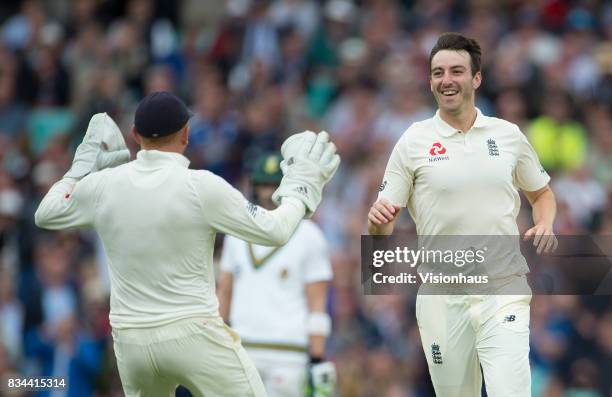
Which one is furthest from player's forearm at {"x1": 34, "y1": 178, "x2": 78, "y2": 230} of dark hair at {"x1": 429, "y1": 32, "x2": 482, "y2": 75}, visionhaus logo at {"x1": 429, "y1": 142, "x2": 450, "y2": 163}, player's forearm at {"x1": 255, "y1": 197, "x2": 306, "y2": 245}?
dark hair at {"x1": 429, "y1": 32, "x2": 482, "y2": 75}

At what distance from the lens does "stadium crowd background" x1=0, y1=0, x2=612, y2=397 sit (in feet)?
45.8

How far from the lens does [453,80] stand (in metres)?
8.69

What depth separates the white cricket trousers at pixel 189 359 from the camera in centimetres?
794

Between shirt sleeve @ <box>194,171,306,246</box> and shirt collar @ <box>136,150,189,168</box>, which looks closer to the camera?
shirt sleeve @ <box>194,171,306,246</box>

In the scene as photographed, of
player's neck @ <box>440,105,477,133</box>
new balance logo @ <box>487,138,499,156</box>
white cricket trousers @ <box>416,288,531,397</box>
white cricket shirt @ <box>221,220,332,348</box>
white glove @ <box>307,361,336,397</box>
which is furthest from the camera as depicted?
white cricket shirt @ <box>221,220,332,348</box>

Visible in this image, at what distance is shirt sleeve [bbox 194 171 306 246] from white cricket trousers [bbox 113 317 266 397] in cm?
56

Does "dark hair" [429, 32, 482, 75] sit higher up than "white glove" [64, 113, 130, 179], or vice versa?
"dark hair" [429, 32, 482, 75]

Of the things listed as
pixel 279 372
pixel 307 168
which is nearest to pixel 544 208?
pixel 307 168

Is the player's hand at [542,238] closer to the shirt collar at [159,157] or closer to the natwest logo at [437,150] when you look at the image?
the natwest logo at [437,150]

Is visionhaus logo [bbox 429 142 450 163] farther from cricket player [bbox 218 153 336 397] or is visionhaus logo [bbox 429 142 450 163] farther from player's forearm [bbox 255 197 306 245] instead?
cricket player [bbox 218 153 336 397]

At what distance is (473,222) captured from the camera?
8.62 m

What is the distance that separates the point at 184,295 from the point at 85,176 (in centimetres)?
104

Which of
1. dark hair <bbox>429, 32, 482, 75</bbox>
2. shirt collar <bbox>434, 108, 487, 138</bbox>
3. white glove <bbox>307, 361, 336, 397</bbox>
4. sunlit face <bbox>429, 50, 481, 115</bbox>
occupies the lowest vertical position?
white glove <bbox>307, 361, 336, 397</bbox>

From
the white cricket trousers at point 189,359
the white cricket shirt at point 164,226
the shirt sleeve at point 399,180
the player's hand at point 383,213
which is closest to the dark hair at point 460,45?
the shirt sleeve at point 399,180
